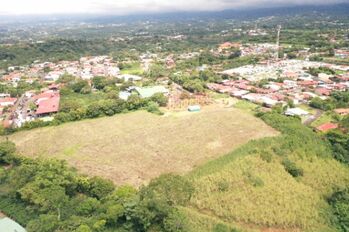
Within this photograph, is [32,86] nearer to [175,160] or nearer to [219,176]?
[175,160]

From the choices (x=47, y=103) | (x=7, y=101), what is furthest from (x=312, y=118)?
(x=7, y=101)

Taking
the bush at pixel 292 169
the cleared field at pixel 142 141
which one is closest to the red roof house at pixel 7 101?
the cleared field at pixel 142 141

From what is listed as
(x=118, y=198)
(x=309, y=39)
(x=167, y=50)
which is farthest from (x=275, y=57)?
(x=118, y=198)

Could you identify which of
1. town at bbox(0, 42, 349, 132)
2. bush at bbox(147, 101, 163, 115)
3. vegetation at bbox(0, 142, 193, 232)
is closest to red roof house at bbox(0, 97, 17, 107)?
town at bbox(0, 42, 349, 132)

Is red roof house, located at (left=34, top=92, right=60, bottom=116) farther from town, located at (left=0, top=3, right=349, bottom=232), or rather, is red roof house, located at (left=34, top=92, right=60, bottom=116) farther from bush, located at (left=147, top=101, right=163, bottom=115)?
bush, located at (left=147, top=101, right=163, bottom=115)

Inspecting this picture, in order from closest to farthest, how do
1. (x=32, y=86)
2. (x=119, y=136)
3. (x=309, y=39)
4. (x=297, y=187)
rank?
1. (x=297, y=187)
2. (x=119, y=136)
3. (x=32, y=86)
4. (x=309, y=39)

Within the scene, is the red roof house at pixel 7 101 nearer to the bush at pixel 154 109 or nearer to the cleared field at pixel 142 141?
the cleared field at pixel 142 141

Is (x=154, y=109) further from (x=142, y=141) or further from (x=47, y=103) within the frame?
(x=47, y=103)
